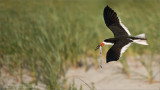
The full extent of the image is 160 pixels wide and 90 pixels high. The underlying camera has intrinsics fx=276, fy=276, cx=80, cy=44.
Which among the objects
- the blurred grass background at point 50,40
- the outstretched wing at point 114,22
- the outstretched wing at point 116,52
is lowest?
the outstretched wing at point 116,52

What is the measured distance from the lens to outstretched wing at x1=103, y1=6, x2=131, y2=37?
197 centimetres

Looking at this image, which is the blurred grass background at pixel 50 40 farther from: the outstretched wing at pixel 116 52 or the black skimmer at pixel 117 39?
the outstretched wing at pixel 116 52

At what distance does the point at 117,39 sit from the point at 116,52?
11 cm

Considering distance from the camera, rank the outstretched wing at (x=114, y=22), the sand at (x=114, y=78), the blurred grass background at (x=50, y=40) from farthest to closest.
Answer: the blurred grass background at (x=50, y=40)
the sand at (x=114, y=78)
the outstretched wing at (x=114, y=22)

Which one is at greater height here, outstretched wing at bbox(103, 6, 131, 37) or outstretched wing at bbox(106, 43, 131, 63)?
outstretched wing at bbox(103, 6, 131, 37)

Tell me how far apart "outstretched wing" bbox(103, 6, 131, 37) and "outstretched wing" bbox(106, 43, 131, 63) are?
23 cm

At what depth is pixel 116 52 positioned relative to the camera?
1.71m

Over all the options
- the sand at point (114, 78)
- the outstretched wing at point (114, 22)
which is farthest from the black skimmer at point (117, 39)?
the sand at point (114, 78)

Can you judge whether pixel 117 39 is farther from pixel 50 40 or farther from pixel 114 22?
pixel 50 40

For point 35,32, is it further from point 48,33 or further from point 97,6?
point 97,6

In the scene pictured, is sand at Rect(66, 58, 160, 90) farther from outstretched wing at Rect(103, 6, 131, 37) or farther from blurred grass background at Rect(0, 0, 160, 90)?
outstretched wing at Rect(103, 6, 131, 37)

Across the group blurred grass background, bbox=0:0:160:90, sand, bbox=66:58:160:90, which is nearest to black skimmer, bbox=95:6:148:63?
blurred grass background, bbox=0:0:160:90

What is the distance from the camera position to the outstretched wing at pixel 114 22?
1971mm

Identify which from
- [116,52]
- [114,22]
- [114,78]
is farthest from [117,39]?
[114,78]
